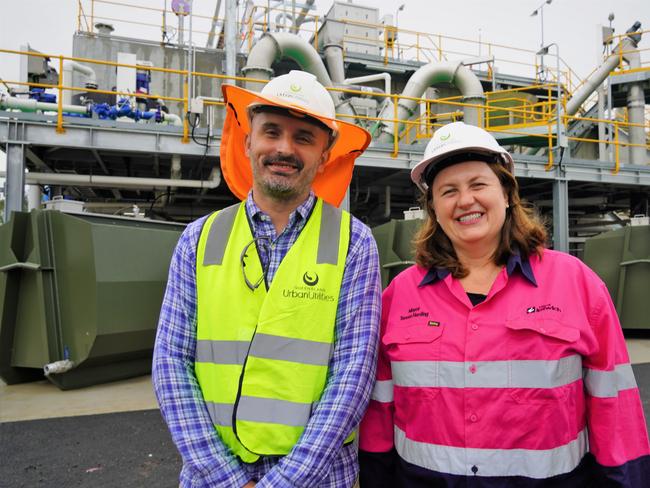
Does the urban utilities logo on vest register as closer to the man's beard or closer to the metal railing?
the man's beard

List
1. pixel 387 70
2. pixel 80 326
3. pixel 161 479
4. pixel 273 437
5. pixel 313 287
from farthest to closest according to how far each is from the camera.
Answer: pixel 387 70
pixel 80 326
pixel 161 479
pixel 313 287
pixel 273 437

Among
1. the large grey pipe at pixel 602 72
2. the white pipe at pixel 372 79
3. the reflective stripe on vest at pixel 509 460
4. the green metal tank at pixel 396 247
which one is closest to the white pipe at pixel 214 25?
the white pipe at pixel 372 79

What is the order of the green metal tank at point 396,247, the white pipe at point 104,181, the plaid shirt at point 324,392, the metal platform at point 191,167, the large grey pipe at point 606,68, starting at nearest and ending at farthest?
the plaid shirt at point 324,392 → the green metal tank at point 396,247 → the metal platform at point 191,167 → the white pipe at point 104,181 → the large grey pipe at point 606,68

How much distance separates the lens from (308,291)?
1.61 metres

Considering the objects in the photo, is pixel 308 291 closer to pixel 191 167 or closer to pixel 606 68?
pixel 191 167

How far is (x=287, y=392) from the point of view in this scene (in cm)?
151

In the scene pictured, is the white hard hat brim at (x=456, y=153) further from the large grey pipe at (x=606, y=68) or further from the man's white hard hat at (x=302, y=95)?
the large grey pipe at (x=606, y=68)

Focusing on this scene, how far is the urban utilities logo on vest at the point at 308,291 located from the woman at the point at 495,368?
315 millimetres

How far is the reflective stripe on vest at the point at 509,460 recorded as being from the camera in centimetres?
150

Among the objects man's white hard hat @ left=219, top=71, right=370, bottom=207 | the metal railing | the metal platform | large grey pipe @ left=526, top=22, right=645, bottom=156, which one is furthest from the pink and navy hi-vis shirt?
large grey pipe @ left=526, top=22, right=645, bottom=156

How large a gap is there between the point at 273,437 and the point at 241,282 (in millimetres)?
512

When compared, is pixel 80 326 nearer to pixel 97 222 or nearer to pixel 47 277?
pixel 47 277

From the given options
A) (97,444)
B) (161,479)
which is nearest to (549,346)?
(161,479)

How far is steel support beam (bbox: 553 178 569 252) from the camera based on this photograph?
924 cm
